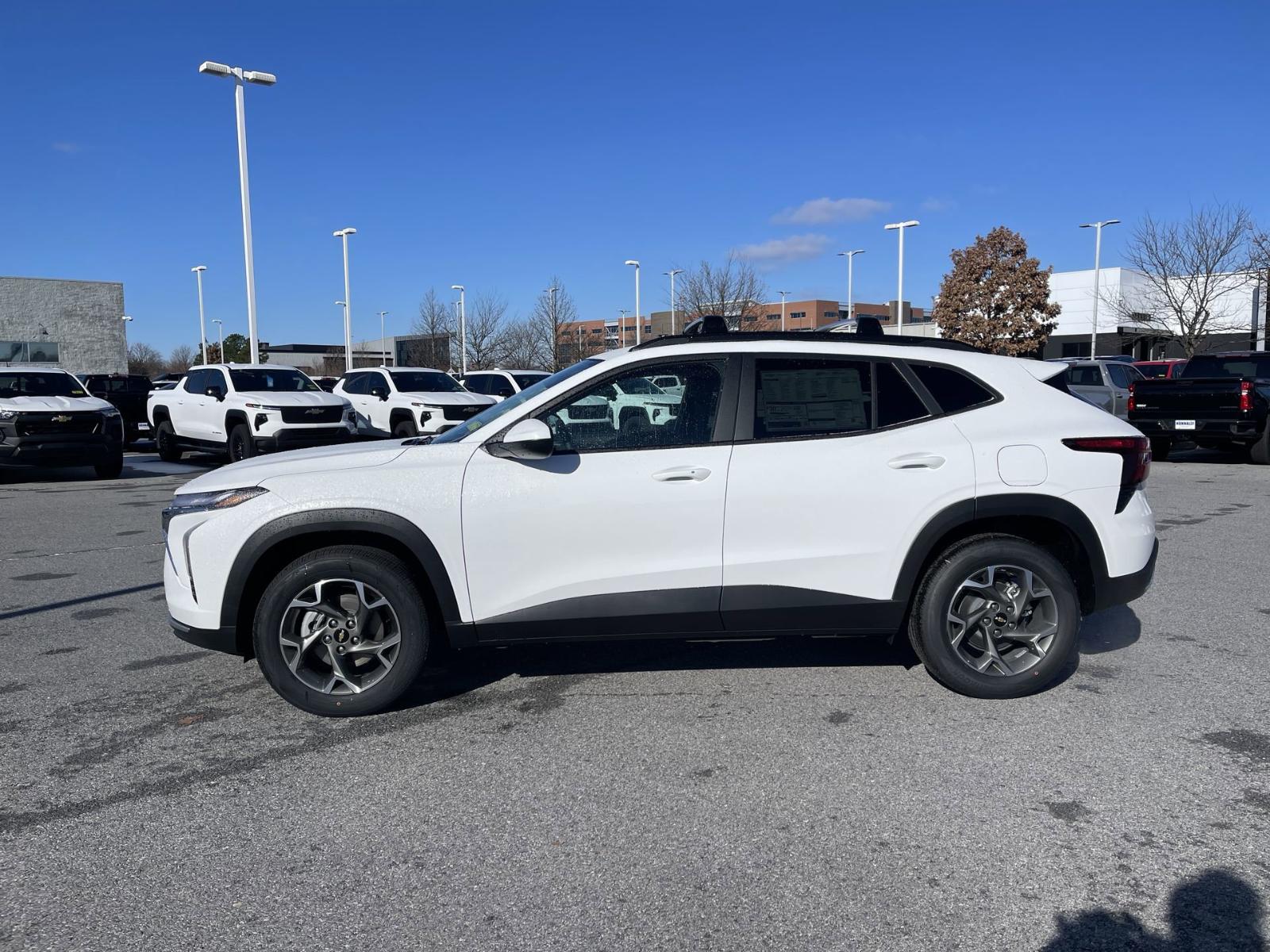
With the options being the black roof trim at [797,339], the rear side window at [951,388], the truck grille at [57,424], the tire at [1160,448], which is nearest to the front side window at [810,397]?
the black roof trim at [797,339]

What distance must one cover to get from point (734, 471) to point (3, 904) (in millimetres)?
3095

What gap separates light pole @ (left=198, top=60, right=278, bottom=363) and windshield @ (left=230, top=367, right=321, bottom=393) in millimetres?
5390

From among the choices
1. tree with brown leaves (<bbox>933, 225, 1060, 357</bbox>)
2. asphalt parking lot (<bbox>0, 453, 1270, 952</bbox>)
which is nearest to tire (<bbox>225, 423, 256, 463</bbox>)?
asphalt parking lot (<bbox>0, 453, 1270, 952</bbox>)

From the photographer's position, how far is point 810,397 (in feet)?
15.5

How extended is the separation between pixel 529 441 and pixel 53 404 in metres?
13.0

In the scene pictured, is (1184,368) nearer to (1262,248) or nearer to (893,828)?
(893,828)

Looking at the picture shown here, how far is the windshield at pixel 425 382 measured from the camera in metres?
20.2

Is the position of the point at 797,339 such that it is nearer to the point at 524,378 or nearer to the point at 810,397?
the point at 810,397

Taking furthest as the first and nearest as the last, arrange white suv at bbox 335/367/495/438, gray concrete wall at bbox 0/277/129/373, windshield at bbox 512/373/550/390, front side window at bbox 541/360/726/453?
gray concrete wall at bbox 0/277/129/373 → windshield at bbox 512/373/550/390 → white suv at bbox 335/367/495/438 → front side window at bbox 541/360/726/453

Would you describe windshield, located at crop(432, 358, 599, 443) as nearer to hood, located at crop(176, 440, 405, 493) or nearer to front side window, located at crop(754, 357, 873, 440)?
hood, located at crop(176, 440, 405, 493)

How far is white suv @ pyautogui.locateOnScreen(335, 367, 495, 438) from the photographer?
19.2 metres

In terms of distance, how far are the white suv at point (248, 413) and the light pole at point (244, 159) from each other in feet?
16.1

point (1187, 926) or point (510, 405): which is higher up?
point (510, 405)

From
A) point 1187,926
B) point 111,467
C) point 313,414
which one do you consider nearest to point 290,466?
point 1187,926
